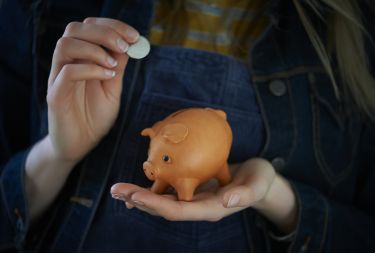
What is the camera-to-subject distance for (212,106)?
53 cm

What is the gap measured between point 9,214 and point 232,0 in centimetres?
45

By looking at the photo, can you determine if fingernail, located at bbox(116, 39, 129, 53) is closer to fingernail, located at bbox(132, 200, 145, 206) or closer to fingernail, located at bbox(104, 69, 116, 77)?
fingernail, located at bbox(104, 69, 116, 77)

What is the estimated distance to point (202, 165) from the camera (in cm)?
37

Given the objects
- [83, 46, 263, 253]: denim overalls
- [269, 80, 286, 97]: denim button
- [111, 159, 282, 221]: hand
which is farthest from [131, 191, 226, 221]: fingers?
[269, 80, 286, 97]: denim button

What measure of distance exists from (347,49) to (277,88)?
12 centimetres

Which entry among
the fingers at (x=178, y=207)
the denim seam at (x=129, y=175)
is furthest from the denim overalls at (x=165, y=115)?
the fingers at (x=178, y=207)

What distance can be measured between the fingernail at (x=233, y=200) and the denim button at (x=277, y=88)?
0.23m

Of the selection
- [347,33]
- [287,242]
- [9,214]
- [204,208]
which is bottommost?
[9,214]

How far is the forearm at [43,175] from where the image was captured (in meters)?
0.52

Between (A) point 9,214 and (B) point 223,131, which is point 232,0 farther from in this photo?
(A) point 9,214

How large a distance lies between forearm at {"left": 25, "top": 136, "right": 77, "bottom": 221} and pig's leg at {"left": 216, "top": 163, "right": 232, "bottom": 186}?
0.71 feet

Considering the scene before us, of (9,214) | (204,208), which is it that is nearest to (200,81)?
(204,208)

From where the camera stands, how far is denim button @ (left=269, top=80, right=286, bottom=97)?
0.56 m

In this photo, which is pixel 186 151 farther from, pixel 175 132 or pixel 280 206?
pixel 280 206
